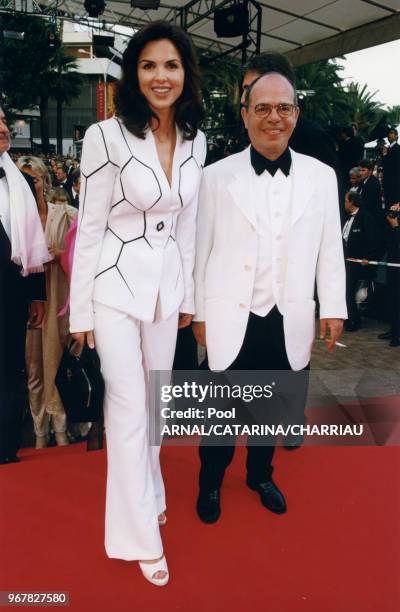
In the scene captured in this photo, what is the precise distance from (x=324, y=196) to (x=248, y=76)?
70 cm

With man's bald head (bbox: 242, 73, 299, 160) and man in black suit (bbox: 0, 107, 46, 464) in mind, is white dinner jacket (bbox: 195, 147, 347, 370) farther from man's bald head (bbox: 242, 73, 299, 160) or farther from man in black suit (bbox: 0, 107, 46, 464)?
man in black suit (bbox: 0, 107, 46, 464)

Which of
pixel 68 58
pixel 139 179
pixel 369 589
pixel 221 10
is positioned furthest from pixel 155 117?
pixel 68 58

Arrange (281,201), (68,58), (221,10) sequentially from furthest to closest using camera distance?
(68,58)
(221,10)
(281,201)

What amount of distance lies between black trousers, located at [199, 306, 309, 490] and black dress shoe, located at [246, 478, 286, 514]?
0.10ft

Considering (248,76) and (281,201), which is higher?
(248,76)

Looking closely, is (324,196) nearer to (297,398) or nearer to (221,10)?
(297,398)

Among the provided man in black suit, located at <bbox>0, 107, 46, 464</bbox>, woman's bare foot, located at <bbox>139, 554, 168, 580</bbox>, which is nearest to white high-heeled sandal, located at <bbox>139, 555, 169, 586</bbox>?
woman's bare foot, located at <bbox>139, 554, 168, 580</bbox>

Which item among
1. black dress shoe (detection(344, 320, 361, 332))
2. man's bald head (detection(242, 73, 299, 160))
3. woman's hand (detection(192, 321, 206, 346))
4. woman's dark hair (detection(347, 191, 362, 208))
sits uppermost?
man's bald head (detection(242, 73, 299, 160))

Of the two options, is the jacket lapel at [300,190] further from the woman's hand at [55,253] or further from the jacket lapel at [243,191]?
the woman's hand at [55,253]

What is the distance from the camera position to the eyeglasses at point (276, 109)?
2.04 meters

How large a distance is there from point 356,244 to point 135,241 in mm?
4912

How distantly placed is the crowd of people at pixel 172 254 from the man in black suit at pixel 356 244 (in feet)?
13.7

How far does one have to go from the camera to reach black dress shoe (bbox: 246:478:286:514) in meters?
2.40

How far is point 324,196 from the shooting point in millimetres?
2182
